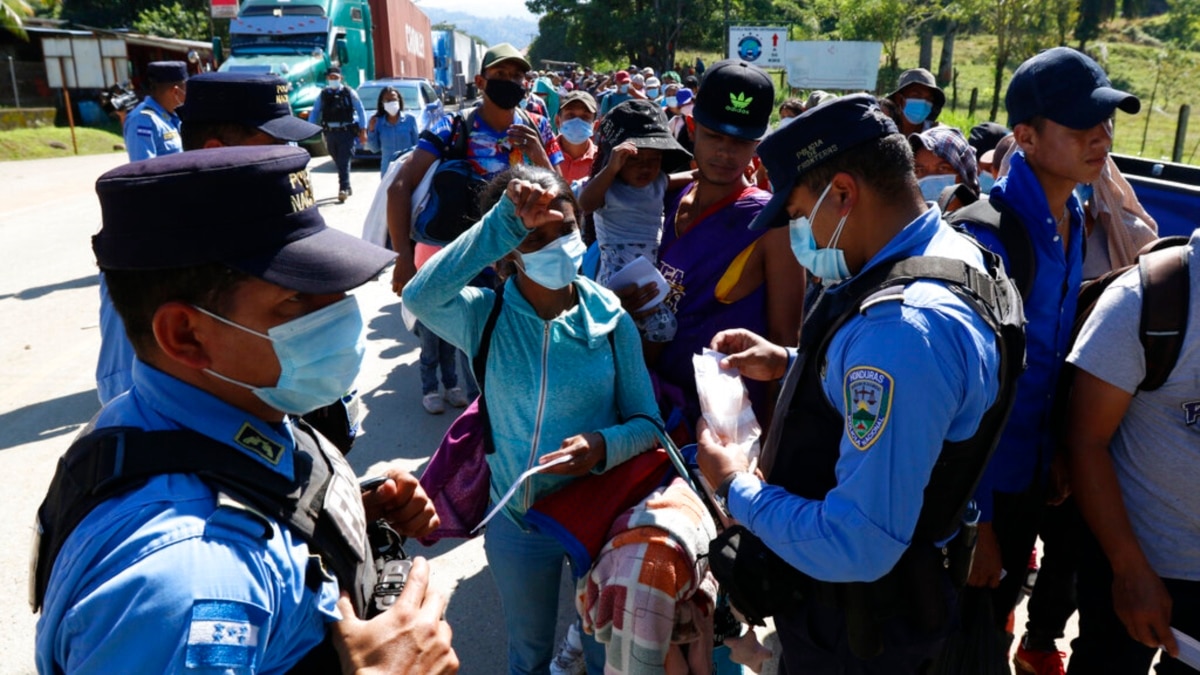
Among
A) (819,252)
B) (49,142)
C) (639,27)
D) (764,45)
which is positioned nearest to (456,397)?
(819,252)

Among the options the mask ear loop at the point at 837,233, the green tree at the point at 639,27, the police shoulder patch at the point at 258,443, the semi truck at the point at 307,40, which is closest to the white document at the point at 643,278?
the mask ear loop at the point at 837,233

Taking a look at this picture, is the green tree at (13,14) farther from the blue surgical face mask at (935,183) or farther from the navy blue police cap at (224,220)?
the navy blue police cap at (224,220)

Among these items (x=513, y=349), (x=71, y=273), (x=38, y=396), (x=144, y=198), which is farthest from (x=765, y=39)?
(x=144, y=198)

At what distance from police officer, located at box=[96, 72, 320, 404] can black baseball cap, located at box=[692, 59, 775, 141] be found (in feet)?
5.24

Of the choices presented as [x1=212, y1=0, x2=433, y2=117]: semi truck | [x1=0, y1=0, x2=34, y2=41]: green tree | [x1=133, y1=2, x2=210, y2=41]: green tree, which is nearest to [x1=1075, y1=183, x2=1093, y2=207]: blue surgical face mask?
[x1=212, y1=0, x2=433, y2=117]: semi truck

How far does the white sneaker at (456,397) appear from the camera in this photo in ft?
18.2

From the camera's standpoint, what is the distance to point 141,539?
1101 mm

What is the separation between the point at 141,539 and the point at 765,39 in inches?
716

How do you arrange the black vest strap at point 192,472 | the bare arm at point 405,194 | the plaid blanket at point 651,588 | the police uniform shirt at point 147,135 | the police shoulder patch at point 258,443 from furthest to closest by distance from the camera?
the police uniform shirt at point 147,135, the bare arm at point 405,194, the plaid blanket at point 651,588, the police shoulder patch at point 258,443, the black vest strap at point 192,472

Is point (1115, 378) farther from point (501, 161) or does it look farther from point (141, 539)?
point (501, 161)

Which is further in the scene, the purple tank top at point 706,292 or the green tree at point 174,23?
the green tree at point 174,23

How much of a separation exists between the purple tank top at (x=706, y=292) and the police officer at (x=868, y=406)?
0.68 metres

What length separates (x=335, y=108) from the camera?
497 inches

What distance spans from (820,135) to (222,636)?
5.01 ft
